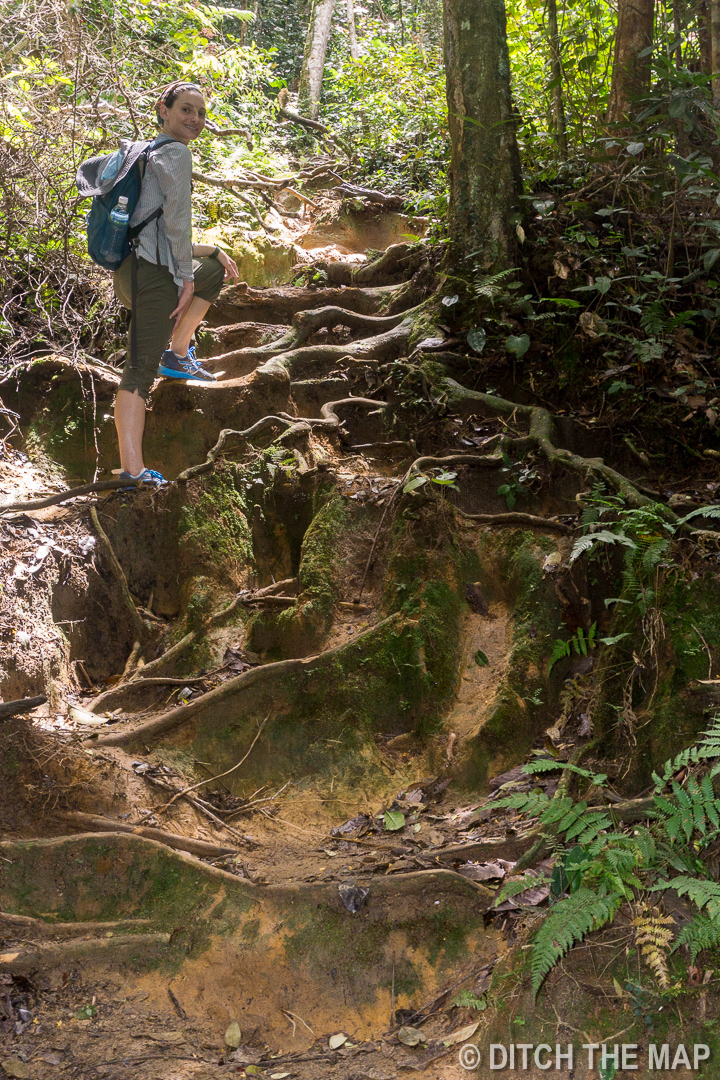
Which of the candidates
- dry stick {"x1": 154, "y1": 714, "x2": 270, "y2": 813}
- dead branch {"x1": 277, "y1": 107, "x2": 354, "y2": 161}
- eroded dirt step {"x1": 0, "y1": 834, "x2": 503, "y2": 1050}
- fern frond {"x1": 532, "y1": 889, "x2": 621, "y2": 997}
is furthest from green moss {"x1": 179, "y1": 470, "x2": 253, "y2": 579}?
dead branch {"x1": 277, "y1": 107, "x2": 354, "y2": 161}

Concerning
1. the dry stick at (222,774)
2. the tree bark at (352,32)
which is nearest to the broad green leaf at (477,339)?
the dry stick at (222,774)

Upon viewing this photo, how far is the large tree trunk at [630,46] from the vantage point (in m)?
7.06

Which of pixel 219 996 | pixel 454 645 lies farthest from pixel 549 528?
pixel 219 996

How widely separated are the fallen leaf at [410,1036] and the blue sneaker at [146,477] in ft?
12.7

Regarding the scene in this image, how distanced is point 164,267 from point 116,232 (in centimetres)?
34

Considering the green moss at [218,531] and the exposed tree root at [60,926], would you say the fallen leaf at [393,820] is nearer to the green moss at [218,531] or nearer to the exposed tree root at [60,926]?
the exposed tree root at [60,926]

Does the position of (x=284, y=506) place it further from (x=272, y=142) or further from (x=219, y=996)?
(x=272, y=142)

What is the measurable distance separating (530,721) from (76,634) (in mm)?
3173

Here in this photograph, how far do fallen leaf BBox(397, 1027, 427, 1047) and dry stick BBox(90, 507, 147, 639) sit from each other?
3221 millimetres

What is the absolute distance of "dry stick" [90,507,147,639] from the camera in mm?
5570

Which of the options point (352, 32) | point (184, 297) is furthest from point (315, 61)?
point (184, 297)

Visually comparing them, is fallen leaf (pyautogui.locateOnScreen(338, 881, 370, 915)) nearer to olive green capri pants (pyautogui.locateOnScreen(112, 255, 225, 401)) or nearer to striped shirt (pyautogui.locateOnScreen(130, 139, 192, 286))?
olive green capri pants (pyautogui.locateOnScreen(112, 255, 225, 401))

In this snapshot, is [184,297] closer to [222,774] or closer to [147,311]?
[147,311]

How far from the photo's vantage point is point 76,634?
5.45 m
